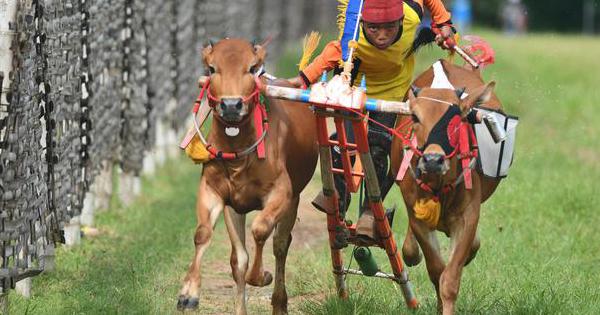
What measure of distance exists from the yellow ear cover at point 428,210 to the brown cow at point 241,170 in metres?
0.82

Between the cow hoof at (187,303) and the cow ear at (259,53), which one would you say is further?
the cow ear at (259,53)

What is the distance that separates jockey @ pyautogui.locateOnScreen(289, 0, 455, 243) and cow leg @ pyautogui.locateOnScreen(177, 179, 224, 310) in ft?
3.14

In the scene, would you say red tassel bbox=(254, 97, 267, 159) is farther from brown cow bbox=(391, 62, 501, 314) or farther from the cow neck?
brown cow bbox=(391, 62, 501, 314)

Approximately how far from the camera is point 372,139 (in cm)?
955

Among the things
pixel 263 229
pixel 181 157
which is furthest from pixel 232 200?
pixel 181 157

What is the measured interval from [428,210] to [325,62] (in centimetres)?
125

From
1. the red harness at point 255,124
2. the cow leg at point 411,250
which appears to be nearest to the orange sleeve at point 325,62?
the red harness at point 255,124

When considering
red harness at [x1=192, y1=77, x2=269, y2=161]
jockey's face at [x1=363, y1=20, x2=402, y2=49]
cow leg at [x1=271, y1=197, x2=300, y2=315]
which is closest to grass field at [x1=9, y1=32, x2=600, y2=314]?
cow leg at [x1=271, y1=197, x2=300, y2=315]

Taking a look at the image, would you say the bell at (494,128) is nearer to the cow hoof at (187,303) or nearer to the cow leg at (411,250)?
the cow leg at (411,250)

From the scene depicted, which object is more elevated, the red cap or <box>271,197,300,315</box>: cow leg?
the red cap

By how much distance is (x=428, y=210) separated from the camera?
27.3 feet

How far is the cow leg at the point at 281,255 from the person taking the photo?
9.22m

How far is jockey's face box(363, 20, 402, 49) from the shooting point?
8.97 meters

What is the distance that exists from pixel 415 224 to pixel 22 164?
2512 millimetres
